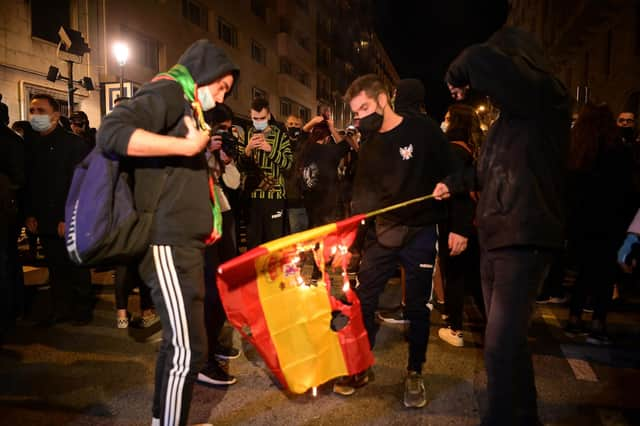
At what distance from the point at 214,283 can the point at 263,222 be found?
5.67ft

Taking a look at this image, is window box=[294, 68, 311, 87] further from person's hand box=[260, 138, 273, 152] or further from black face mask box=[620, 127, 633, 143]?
person's hand box=[260, 138, 273, 152]

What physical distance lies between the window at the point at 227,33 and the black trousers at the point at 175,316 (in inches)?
943

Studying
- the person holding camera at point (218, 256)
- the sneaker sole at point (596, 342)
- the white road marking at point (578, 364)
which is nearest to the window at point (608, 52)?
the sneaker sole at point (596, 342)

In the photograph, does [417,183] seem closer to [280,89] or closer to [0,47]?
[0,47]

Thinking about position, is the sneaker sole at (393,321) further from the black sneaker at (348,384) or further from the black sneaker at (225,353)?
the black sneaker at (225,353)

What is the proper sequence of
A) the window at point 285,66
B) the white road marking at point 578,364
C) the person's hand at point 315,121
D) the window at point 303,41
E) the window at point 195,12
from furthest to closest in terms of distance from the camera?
the window at point 303,41 → the window at point 285,66 → the window at point 195,12 → the person's hand at point 315,121 → the white road marking at point 578,364

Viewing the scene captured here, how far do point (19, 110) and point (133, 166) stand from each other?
48.1ft

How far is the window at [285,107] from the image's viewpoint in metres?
31.7

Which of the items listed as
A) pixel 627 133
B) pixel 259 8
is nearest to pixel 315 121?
pixel 627 133

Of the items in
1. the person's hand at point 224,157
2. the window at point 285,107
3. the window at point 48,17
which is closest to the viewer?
the person's hand at point 224,157

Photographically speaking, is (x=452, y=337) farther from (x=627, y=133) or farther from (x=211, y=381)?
(x=627, y=133)

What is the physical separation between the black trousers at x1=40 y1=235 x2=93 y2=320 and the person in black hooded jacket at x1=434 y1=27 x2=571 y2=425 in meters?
4.26

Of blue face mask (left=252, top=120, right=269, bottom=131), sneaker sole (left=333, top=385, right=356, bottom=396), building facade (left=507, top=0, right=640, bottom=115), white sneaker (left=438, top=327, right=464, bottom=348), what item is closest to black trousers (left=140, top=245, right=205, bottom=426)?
sneaker sole (left=333, top=385, right=356, bottom=396)

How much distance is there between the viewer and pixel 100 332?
180 inches
